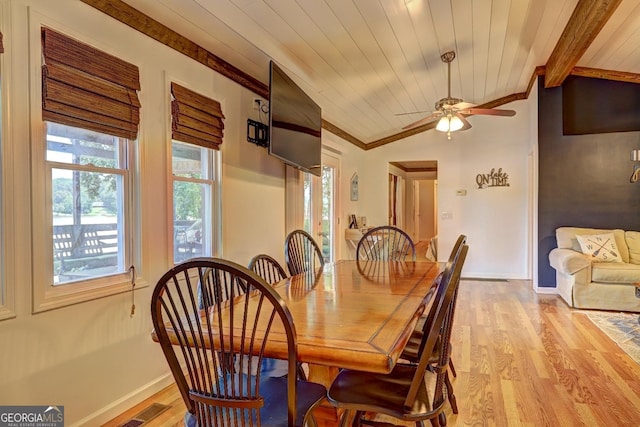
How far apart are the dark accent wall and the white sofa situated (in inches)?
21.2

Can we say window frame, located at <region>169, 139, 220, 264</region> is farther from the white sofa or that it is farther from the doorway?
the doorway

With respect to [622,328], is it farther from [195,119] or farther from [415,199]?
[415,199]

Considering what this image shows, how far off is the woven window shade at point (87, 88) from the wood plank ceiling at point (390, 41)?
31cm

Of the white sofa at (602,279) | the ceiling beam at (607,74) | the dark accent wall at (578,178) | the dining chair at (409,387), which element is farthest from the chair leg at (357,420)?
the ceiling beam at (607,74)

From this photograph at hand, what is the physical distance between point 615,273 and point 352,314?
408 centimetres

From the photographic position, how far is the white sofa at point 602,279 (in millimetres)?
4195

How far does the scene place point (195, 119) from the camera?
2799 mm

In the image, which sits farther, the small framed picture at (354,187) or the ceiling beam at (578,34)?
the small framed picture at (354,187)

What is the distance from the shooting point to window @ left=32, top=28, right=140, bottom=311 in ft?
6.02

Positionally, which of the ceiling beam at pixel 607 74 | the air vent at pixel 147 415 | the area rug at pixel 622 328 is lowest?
the air vent at pixel 147 415

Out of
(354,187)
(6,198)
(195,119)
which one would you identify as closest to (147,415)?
(6,198)

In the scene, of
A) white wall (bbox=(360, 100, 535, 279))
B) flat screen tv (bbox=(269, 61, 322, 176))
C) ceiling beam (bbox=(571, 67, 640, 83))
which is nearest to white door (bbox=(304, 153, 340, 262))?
flat screen tv (bbox=(269, 61, 322, 176))

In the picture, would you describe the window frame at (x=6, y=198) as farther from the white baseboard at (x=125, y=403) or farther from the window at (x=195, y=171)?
the window at (x=195, y=171)

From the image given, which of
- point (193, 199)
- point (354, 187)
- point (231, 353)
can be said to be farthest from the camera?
point (354, 187)
